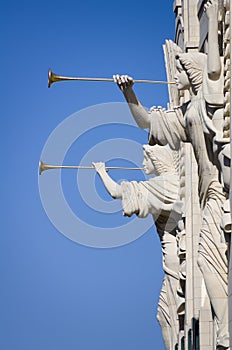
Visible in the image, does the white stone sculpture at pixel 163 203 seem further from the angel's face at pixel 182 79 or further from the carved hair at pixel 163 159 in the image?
the angel's face at pixel 182 79

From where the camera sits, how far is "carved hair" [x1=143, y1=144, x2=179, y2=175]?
49.9 m

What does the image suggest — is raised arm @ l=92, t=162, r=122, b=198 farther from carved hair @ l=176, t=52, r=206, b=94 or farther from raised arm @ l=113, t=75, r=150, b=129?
carved hair @ l=176, t=52, r=206, b=94

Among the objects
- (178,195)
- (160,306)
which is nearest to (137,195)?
(178,195)

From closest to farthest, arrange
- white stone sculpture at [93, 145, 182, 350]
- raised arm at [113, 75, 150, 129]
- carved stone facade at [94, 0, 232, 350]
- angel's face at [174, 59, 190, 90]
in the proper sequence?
carved stone facade at [94, 0, 232, 350] < angel's face at [174, 59, 190, 90] < raised arm at [113, 75, 150, 129] < white stone sculpture at [93, 145, 182, 350]

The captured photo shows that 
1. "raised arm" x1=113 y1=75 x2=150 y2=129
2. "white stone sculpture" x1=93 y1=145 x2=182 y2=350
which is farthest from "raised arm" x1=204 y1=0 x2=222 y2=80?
"white stone sculpture" x1=93 y1=145 x2=182 y2=350

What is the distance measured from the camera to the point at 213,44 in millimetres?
36531

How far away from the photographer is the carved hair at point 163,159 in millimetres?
49906

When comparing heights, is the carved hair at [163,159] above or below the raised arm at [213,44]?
below

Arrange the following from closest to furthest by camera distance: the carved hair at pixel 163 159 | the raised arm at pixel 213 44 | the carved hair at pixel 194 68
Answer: the raised arm at pixel 213 44 < the carved hair at pixel 194 68 < the carved hair at pixel 163 159

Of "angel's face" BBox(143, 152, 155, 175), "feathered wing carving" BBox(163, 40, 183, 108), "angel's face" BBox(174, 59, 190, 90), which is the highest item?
"feathered wing carving" BBox(163, 40, 183, 108)

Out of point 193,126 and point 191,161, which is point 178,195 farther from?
point 193,126

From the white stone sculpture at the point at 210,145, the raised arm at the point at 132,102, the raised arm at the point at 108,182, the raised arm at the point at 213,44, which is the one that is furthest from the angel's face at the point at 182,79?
the raised arm at the point at 108,182

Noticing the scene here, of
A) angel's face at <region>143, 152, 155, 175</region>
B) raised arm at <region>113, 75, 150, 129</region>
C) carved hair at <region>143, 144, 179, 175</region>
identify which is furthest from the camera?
angel's face at <region>143, 152, 155, 175</region>

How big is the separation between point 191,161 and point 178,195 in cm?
230
